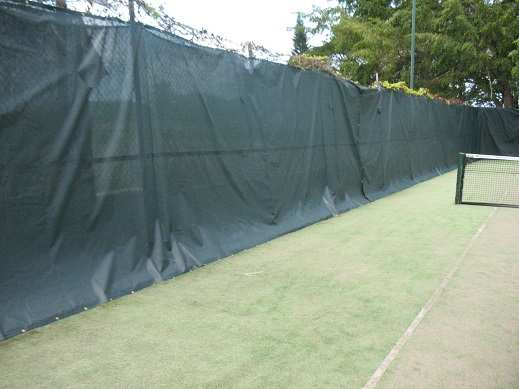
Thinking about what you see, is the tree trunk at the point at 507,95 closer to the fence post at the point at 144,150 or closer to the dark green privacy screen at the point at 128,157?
the dark green privacy screen at the point at 128,157

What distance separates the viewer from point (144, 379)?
2.68 m

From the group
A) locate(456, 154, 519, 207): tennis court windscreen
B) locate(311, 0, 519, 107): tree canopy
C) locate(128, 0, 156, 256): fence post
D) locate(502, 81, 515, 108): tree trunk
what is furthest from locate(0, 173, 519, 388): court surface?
locate(502, 81, 515, 108): tree trunk

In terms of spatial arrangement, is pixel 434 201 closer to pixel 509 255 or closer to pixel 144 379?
pixel 509 255

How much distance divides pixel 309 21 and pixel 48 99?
95.6 ft

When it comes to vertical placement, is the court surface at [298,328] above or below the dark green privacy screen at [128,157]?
below

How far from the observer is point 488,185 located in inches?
445

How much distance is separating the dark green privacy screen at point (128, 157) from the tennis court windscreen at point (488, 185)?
3.02 meters

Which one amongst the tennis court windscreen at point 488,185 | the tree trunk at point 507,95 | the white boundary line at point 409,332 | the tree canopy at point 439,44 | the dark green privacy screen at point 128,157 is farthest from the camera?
the tree trunk at point 507,95

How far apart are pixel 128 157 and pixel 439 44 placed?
2156cm

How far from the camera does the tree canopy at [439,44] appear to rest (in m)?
22.3

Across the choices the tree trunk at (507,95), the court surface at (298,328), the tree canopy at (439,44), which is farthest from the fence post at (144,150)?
the tree trunk at (507,95)

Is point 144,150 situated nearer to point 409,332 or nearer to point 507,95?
point 409,332

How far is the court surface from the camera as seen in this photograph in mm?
2738

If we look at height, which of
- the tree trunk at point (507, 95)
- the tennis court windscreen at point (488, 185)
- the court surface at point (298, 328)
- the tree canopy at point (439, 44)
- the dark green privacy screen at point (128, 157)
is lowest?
the tennis court windscreen at point (488, 185)
